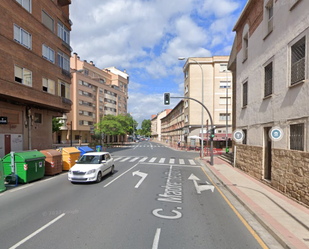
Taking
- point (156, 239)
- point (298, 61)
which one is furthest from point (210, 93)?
point (156, 239)

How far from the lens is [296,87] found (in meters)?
7.18

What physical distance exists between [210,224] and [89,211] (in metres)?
3.55

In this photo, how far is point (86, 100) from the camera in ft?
164

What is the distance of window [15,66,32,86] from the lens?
13.5 meters

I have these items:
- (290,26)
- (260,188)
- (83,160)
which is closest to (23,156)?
(83,160)

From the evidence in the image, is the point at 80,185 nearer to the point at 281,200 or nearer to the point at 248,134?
the point at 281,200

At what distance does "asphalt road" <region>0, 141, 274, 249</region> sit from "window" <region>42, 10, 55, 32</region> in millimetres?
14368

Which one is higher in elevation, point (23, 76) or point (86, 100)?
point (86, 100)

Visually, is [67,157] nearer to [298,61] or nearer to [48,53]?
[48,53]

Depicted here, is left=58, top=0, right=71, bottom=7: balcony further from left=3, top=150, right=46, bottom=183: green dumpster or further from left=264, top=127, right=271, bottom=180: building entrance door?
left=264, top=127, right=271, bottom=180: building entrance door

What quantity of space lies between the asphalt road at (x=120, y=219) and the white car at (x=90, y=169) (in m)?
0.54

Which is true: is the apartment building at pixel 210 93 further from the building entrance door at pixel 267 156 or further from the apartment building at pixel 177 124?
the building entrance door at pixel 267 156

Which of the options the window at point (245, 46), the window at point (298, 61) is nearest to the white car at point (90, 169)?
the window at point (298, 61)

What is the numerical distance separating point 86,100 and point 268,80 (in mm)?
46929
